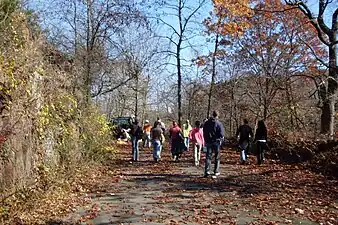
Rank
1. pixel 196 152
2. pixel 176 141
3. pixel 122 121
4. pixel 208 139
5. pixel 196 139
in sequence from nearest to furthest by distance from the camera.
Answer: pixel 208 139, pixel 196 139, pixel 196 152, pixel 176 141, pixel 122 121

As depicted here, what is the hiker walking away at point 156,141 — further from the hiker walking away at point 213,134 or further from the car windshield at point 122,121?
the car windshield at point 122,121

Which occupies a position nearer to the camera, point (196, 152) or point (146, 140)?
point (196, 152)

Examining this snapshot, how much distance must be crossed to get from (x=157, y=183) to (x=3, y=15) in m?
6.18

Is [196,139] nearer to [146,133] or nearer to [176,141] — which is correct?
[176,141]

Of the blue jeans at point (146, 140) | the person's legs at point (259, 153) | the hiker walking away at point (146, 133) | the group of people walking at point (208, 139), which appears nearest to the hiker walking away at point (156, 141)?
the group of people walking at point (208, 139)

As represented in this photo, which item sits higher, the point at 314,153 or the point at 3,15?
the point at 3,15

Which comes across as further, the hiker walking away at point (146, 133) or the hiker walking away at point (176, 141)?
the hiker walking away at point (146, 133)

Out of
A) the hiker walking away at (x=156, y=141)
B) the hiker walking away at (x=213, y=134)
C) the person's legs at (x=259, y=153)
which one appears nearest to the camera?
the hiker walking away at (x=213, y=134)

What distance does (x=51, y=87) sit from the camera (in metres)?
12.7

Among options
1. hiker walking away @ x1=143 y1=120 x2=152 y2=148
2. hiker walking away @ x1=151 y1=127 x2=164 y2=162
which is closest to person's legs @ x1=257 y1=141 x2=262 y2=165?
hiker walking away @ x1=151 y1=127 x2=164 y2=162


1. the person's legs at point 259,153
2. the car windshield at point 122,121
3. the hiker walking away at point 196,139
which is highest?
the car windshield at point 122,121

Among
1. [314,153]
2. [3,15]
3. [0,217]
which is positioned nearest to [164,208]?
[0,217]

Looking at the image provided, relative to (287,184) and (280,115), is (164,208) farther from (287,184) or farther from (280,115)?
(280,115)

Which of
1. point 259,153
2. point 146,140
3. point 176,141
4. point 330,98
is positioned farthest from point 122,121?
point 259,153
